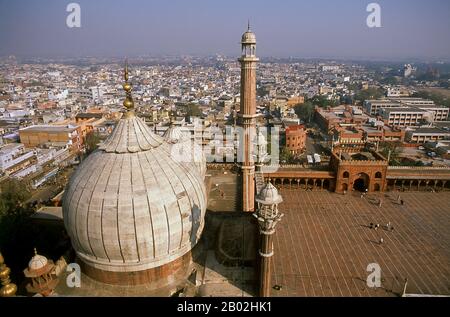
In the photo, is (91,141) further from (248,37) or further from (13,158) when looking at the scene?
(248,37)

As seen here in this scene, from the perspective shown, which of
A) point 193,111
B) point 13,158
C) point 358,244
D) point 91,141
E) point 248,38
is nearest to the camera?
point 358,244

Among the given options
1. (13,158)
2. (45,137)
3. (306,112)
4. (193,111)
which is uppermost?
(193,111)

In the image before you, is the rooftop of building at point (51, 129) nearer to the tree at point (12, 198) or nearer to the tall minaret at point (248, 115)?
the tree at point (12, 198)

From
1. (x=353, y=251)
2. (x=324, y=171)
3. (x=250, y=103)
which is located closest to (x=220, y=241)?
(x=353, y=251)

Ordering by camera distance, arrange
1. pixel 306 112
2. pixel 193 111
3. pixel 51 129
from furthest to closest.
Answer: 1. pixel 306 112
2. pixel 193 111
3. pixel 51 129

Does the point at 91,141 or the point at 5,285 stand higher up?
the point at 91,141

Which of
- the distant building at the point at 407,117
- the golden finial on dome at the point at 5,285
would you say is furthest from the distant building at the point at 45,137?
the distant building at the point at 407,117

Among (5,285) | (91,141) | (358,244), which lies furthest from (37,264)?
(91,141)
